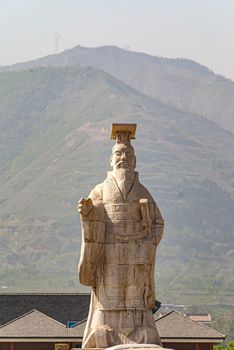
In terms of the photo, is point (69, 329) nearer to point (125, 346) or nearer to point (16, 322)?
point (16, 322)

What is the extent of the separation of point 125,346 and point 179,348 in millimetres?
23497

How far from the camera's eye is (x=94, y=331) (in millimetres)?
37531

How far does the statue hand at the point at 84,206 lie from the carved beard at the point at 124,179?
97 centimetres

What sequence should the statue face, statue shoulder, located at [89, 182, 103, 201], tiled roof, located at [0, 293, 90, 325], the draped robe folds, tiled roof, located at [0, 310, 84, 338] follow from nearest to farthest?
the draped robe folds
statue shoulder, located at [89, 182, 103, 201]
the statue face
tiled roof, located at [0, 310, 84, 338]
tiled roof, located at [0, 293, 90, 325]

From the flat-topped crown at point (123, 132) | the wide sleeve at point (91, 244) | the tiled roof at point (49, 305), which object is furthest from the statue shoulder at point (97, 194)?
the tiled roof at point (49, 305)

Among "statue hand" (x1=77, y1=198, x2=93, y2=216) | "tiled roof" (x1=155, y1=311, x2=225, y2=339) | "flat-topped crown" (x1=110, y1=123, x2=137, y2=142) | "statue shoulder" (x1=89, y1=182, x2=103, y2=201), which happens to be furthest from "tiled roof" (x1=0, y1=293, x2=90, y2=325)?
"statue hand" (x1=77, y1=198, x2=93, y2=216)

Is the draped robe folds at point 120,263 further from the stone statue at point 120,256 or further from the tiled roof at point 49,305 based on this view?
the tiled roof at point 49,305

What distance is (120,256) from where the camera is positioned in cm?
3812

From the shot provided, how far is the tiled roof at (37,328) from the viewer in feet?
197

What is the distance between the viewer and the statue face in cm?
3862

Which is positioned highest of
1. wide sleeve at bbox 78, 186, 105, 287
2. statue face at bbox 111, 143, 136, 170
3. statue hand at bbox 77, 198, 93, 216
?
statue face at bbox 111, 143, 136, 170

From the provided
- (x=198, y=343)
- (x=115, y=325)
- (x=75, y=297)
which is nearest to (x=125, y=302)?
(x=115, y=325)

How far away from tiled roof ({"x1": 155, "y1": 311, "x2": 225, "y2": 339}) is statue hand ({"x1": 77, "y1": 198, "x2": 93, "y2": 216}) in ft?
71.7

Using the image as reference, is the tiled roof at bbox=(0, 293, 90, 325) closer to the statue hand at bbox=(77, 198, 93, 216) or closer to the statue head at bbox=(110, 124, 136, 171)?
the statue head at bbox=(110, 124, 136, 171)
